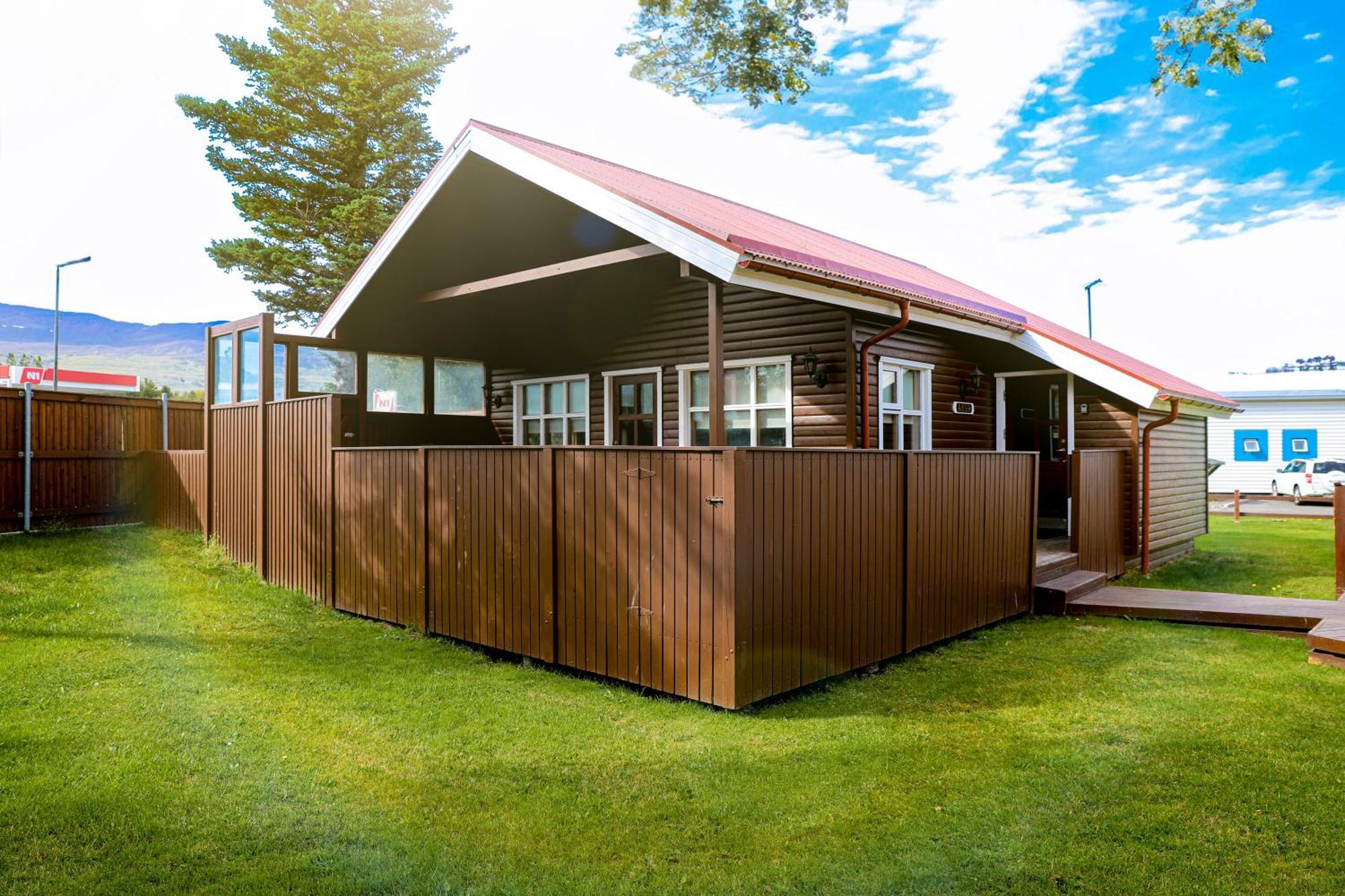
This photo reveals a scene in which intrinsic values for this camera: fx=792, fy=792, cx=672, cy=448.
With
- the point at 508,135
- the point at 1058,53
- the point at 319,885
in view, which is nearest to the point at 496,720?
the point at 319,885

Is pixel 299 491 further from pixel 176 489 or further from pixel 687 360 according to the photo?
pixel 687 360

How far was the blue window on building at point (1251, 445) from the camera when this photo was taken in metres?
25.5

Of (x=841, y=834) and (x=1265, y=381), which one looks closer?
(x=841, y=834)

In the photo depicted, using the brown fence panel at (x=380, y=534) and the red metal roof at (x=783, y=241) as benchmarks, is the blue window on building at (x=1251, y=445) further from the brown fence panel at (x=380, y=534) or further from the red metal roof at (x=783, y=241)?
the brown fence panel at (x=380, y=534)

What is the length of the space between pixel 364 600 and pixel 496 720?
323 centimetres

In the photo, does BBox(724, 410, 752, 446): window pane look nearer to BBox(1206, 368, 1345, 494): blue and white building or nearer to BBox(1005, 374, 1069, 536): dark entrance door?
BBox(1005, 374, 1069, 536): dark entrance door

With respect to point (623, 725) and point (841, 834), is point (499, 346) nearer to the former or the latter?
point (623, 725)

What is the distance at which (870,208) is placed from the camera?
Answer: 17656mm

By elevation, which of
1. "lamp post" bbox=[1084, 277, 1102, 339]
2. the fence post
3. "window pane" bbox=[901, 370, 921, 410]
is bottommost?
the fence post

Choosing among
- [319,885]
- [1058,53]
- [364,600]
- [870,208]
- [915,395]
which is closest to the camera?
[319,885]

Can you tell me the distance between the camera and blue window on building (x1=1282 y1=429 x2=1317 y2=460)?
81.8ft

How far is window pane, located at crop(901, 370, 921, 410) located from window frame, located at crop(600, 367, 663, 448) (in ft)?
9.50

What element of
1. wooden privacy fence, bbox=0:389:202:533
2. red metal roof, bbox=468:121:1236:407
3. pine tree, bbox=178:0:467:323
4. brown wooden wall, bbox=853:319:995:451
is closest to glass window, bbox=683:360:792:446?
brown wooden wall, bbox=853:319:995:451

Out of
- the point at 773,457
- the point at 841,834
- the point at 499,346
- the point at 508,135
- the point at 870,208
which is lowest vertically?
the point at 841,834
